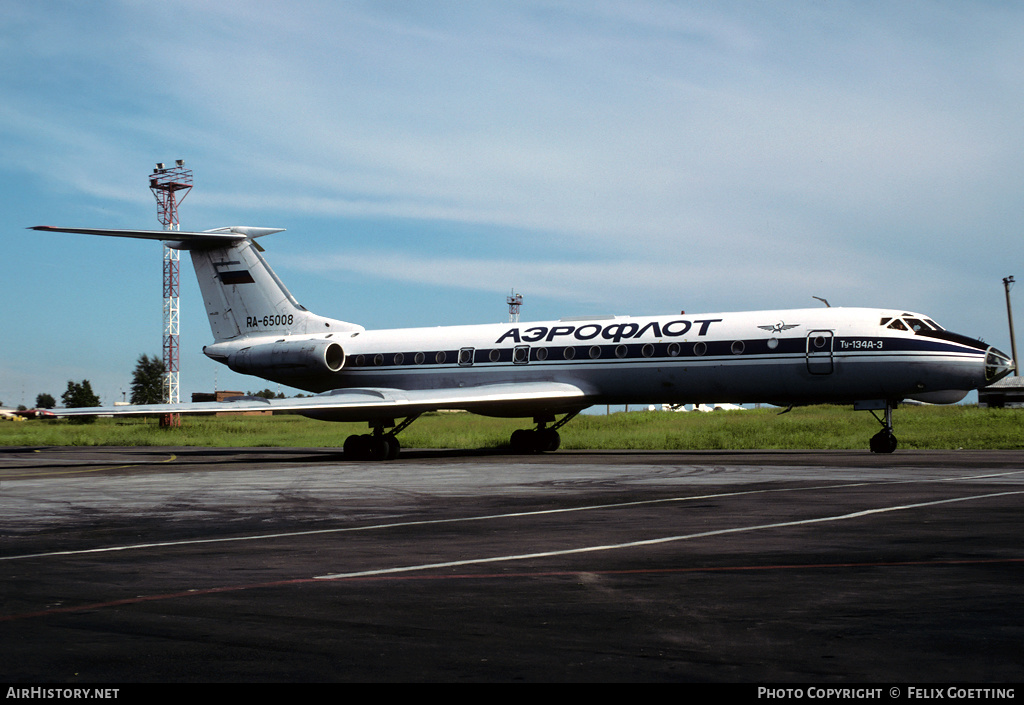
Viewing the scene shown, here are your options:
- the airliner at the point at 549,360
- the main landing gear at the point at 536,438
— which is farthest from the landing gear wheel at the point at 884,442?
the main landing gear at the point at 536,438

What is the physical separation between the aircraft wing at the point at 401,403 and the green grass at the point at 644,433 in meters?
6.96

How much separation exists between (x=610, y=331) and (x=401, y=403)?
20.2ft

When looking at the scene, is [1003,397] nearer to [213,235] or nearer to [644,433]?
[644,433]

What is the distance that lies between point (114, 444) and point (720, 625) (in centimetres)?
4279

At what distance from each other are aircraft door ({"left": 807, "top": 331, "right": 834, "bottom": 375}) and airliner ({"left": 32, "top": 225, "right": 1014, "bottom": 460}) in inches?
1.0

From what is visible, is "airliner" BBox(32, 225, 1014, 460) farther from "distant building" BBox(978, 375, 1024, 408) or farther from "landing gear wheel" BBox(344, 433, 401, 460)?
"distant building" BBox(978, 375, 1024, 408)

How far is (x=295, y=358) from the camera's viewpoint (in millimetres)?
32594

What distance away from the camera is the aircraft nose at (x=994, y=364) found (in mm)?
25109

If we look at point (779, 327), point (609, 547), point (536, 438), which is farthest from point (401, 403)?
point (609, 547)

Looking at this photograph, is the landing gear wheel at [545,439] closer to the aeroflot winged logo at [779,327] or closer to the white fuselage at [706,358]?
the white fuselage at [706,358]

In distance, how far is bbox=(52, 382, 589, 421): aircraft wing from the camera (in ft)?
85.8

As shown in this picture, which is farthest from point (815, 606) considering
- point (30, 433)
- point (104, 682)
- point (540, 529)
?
point (30, 433)

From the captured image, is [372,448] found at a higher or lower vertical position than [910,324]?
lower

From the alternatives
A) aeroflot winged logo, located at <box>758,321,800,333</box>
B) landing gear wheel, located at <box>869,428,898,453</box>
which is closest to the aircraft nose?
landing gear wheel, located at <box>869,428,898,453</box>
